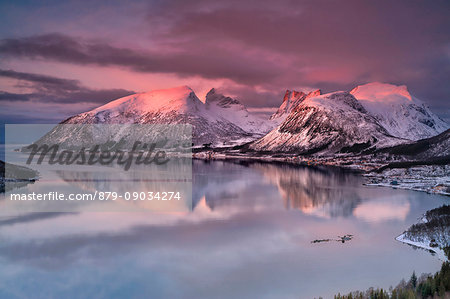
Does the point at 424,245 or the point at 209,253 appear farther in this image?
the point at 424,245

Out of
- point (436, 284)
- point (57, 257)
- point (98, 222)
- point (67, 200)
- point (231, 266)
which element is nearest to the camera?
point (436, 284)

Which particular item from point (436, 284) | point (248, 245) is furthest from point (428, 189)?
point (436, 284)

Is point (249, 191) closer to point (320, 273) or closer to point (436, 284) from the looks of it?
point (320, 273)

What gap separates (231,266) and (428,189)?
166 ft

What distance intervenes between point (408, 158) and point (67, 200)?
381ft

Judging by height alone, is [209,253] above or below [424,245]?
below

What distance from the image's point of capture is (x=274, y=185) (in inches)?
2881

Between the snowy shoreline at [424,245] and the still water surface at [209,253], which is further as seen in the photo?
the snowy shoreline at [424,245]

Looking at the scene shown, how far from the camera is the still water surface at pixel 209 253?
862 inches

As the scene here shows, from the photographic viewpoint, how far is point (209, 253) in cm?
2798

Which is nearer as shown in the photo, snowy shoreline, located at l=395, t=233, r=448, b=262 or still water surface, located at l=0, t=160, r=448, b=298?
still water surface, located at l=0, t=160, r=448, b=298

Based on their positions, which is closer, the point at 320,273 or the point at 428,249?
the point at 320,273

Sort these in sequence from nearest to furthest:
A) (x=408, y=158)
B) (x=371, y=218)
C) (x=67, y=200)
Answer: (x=371, y=218) → (x=67, y=200) → (x=408, y=158)

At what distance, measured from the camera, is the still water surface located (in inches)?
862
